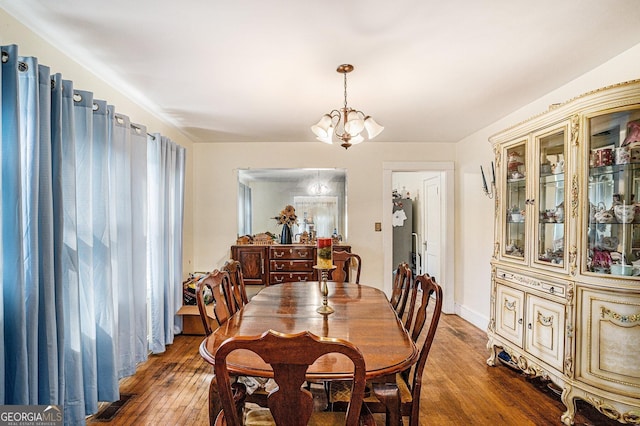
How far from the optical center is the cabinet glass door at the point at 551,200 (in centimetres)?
236

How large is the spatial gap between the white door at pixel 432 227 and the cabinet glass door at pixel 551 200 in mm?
2182

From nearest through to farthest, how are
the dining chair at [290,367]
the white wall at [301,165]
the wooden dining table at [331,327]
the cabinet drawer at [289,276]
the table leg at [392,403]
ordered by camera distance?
the dining chair at [290,367]
the wooden dining table at [331,327]
the table leg at [392,403]
the cabinet drawer at [289,276]
the white wall at [301,165]

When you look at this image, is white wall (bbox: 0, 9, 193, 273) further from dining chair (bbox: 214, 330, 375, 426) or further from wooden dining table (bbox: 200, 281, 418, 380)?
dining chair (bbox: 214, 330, 375, 426)

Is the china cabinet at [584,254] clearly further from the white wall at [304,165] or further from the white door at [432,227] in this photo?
the white door at [432,227]

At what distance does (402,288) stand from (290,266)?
2.11 m

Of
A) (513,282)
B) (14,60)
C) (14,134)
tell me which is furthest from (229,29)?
(513,282)

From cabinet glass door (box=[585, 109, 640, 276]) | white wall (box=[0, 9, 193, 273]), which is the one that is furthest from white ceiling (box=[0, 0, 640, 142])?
cabinet glass door (box=[585, 109, 640, 276])

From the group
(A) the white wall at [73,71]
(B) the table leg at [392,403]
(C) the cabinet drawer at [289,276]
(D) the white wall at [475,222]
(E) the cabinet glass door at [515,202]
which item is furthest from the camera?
(C) the cabinet drawer at [289,276]

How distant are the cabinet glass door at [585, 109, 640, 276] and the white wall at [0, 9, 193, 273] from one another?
3466 millimetres

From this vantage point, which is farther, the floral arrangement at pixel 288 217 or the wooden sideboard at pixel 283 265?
the floral arrangement at pixel 288 217

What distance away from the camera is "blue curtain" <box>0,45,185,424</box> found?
5.30ft

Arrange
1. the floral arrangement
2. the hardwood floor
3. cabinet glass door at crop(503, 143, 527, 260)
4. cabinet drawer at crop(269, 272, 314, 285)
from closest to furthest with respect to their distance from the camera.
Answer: the hardwood floor < cabinet glass door at crop(503, 143, 527, 260) < cabinet drawer at crop(269, 272, 314, 285) < the floral arrangement

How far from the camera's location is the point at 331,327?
1.79 m

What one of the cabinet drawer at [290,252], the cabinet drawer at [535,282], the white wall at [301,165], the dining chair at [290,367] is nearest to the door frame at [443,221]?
the white wall at [301,165]
